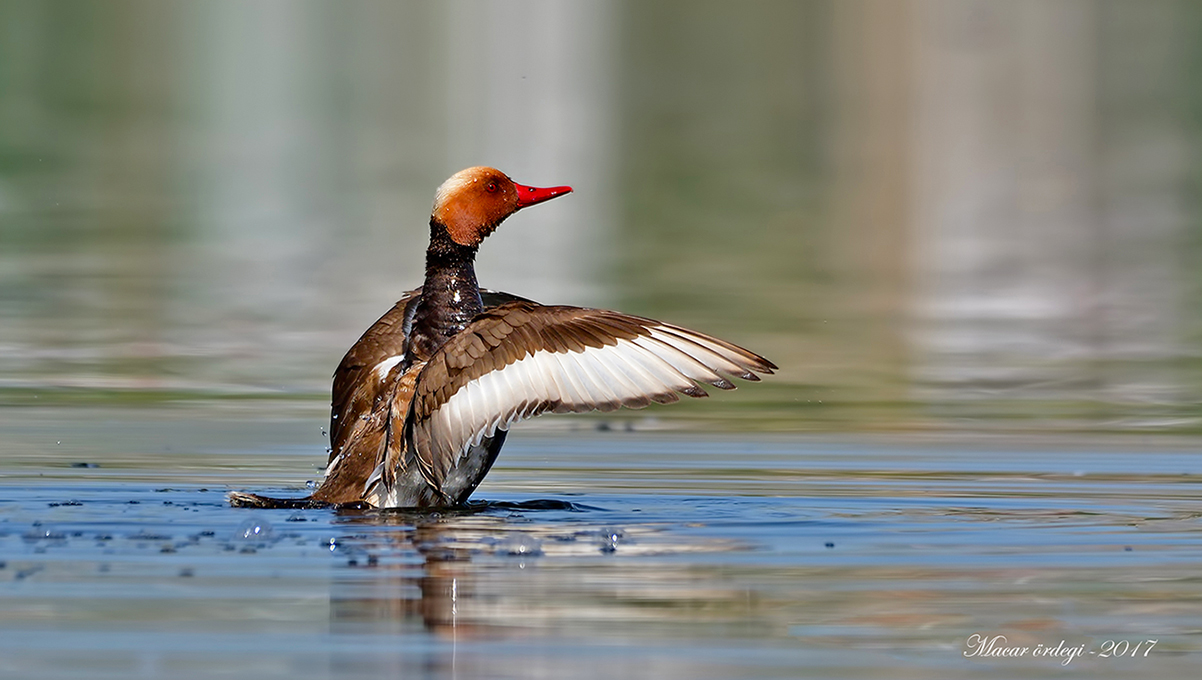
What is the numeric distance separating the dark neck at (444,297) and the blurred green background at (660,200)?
104 inches

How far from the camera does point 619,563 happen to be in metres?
6.66

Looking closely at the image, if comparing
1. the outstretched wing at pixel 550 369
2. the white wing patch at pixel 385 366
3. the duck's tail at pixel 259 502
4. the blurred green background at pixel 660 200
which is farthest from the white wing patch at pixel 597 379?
the blurred green background at pixel 660 200

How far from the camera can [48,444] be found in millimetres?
9492

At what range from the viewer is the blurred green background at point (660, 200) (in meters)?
12.6

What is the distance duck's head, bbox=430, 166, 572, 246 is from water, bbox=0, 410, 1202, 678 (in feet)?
3.44

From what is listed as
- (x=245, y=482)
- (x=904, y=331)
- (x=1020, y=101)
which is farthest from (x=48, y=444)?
(x=1020, y=101)

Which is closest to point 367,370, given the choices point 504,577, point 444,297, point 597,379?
point 444,297

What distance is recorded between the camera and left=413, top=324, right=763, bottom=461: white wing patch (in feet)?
24.2

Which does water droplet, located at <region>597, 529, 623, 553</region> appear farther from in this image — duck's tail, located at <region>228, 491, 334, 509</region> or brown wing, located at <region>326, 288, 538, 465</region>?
brown wing, located at <region>326, 288, 538, 465</region>

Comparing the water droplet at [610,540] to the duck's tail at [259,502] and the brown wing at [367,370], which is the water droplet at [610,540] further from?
the brown wing at [367,370]

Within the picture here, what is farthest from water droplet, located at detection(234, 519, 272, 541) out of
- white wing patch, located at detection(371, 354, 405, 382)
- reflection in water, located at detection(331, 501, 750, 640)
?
white wing patch, located at detection(371, 354, 405, 382)

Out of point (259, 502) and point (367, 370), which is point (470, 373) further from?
point (367, 370)

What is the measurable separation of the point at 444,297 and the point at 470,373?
801mm

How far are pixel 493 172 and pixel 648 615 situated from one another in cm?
314
